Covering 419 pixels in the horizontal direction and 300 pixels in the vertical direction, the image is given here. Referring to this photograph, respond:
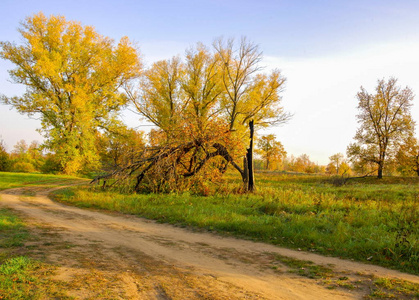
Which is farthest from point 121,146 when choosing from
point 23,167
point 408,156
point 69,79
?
point 408,156

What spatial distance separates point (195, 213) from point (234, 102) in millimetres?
20154

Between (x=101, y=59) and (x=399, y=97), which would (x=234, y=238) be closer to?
(x=101, y=59)

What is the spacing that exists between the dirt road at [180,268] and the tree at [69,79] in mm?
22593

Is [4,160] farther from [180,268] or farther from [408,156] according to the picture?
[408,156]

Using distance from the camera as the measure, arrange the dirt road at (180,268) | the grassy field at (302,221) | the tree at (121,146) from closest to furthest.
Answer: the dirt road at (180,268) < the grassy field at (302,221) < the tree at (121,146)

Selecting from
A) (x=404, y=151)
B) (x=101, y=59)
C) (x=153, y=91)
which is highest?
(x=101, y=59)

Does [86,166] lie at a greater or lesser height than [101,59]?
lesser

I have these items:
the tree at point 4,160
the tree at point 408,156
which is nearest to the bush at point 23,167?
the tree at point 4,160

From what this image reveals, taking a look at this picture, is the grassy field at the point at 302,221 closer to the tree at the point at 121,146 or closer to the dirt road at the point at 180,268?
the dirt road at the point at 180,268

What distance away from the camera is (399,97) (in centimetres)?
3284

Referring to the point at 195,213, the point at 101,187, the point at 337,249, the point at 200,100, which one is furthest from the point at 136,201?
the point at 200,100

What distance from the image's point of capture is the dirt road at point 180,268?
4.13 m

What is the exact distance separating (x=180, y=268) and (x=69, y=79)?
3000 centimetres

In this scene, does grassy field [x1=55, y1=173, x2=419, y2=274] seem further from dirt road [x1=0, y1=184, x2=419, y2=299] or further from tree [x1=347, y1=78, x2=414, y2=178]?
tree [x1=347, y1=78, x2=414, y2=178]
